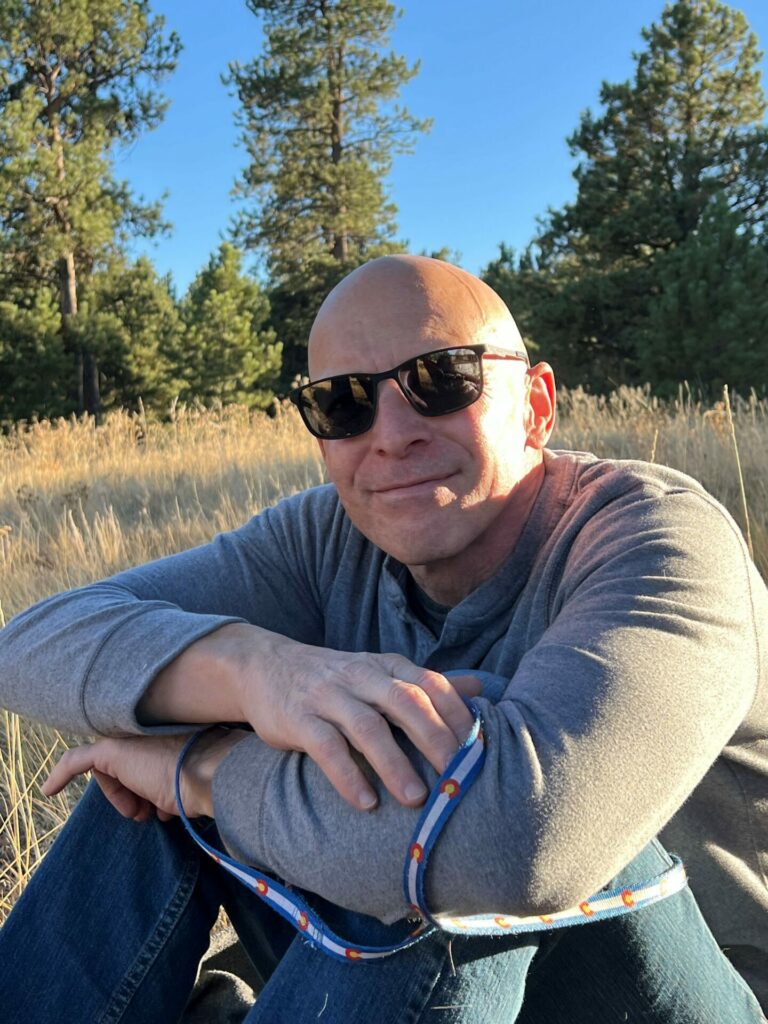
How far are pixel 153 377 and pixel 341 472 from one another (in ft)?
75.0

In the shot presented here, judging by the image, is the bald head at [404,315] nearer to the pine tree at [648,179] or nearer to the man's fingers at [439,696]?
the man's fingers at [439,696]

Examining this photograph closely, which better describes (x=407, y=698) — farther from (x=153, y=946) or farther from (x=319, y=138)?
(x=319, y=138)

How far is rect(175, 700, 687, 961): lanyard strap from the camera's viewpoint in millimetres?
953

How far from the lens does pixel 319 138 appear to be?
2400cm

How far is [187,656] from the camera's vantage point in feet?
4.46

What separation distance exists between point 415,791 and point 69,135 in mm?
23417

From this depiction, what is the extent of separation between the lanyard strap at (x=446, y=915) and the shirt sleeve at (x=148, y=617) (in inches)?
14.9

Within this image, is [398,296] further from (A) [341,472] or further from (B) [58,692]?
(B) [58,692]

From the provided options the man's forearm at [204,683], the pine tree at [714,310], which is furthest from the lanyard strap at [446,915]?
the pine tree at [714,310]

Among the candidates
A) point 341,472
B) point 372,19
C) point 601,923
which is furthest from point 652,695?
point 372,19

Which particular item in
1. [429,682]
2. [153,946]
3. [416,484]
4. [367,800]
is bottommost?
[153,946]

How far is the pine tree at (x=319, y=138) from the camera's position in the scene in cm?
2295

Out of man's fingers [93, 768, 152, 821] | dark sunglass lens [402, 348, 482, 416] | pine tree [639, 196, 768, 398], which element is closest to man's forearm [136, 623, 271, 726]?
man's fingers [93, 768, 152, 821]

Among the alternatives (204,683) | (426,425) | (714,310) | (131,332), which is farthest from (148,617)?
(131,332)
